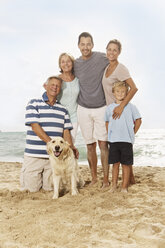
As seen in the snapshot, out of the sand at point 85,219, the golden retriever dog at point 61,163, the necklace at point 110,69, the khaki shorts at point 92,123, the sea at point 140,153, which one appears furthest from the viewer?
the sea at point 140,153

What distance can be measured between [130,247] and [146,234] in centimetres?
30

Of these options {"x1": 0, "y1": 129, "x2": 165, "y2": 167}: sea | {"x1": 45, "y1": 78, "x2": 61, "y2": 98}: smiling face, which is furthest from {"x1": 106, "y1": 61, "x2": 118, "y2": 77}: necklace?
{"x1": 0, "y1": 129, "x2": 165, "y2": 167}: sea

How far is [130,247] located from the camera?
6.52ft

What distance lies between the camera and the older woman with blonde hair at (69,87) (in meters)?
3.89

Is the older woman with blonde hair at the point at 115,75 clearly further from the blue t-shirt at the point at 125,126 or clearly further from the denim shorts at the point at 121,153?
the denim shorts at the point at 121,153

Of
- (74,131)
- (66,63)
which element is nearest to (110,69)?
(66,63)

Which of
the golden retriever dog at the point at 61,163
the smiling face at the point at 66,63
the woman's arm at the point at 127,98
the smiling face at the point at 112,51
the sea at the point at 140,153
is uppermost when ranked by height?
the smiling face at the point at 112,51

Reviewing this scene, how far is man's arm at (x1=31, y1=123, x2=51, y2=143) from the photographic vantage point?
3.62m

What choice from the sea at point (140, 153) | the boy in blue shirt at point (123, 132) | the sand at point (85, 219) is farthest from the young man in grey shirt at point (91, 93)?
the sea at point (140, 153)

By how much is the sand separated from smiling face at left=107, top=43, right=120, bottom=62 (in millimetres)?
2005

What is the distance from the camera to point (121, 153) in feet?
11.7

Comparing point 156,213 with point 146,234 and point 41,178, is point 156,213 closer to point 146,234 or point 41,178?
point 146,234

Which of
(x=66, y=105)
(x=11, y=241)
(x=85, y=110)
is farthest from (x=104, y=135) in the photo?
(x=11, y=241)

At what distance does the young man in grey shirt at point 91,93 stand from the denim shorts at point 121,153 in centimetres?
43
